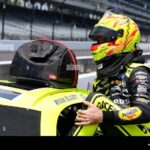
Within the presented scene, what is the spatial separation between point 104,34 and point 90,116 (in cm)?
73

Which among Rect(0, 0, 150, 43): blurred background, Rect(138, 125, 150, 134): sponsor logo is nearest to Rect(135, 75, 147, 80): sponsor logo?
Rect(138, 125, 150, 134): sponsor logo

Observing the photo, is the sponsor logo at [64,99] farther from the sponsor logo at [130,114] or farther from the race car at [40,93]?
the sponsor logo at [130,114]

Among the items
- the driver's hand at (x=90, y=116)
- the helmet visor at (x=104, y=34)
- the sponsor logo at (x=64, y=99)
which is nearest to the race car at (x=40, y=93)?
the sponsor logo at (x=64, y=99)

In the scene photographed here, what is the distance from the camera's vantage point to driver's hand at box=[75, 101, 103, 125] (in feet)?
7.68

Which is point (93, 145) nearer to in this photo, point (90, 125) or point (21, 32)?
point (90, 125)

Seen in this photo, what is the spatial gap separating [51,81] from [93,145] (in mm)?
794

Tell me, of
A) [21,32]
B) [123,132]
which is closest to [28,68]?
[123,132]

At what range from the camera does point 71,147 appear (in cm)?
199

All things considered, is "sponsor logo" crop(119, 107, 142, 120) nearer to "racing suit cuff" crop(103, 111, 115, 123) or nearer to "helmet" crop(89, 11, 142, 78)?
"racing suit cuff" crop(103, 111, 115, 123)

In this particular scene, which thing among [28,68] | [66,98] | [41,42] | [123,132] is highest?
[41,42]

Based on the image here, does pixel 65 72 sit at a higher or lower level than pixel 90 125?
higher

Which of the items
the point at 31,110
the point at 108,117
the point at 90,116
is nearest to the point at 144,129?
the point at 108,117

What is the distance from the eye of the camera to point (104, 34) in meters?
2.82

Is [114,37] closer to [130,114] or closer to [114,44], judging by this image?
[114,44]
